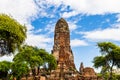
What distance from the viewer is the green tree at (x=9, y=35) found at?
93.7 feet

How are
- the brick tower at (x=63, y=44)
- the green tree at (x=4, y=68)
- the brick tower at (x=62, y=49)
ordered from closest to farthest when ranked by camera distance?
the green tree at (x=4, y=68) → the brick tower at (x=62, y=49) → the brick tower at (x=63, y=44)

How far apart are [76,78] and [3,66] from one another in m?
17.7

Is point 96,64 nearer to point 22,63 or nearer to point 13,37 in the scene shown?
point 22,63

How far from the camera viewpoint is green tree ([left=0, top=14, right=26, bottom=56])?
93.7ft

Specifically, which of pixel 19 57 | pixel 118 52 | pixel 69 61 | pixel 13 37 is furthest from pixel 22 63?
pixel 13 37

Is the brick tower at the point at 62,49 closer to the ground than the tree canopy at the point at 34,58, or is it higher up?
higher up

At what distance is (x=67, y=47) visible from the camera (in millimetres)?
104938

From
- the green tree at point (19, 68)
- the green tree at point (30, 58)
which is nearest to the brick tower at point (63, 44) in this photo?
the green tree at point (19, 68)

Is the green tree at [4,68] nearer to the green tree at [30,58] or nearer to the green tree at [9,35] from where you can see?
the green tree at [30,58]

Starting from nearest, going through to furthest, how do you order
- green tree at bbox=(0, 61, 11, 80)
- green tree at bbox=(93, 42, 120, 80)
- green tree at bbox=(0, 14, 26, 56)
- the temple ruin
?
1. green tree at bbox=(0, 14, 26, 56)
2. green tree at bbox=(93, 42, 120, 80)
3. green tree at bbox=(0, 61, 11, 80)
4. the temple ruin

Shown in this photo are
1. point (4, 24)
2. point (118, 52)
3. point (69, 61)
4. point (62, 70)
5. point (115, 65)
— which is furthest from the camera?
point (69, 61)

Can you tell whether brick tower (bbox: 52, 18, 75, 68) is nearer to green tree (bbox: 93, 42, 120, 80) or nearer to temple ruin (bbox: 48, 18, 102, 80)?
temple ruin (bbox: 48, 18, 102, 80)

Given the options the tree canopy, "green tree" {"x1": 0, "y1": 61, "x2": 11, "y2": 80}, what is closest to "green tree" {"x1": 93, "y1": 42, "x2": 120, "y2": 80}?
the tree canopy

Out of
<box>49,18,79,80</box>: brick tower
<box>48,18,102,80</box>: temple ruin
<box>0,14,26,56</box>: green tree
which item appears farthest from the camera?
<box>49,18,79,80</box>: brick tower
